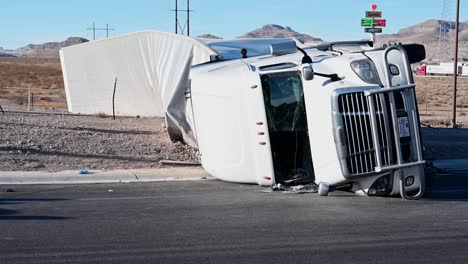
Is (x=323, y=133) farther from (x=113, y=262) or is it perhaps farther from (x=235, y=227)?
(x=113, y=262)

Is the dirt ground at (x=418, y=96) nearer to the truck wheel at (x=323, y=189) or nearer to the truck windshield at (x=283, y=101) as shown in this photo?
the truck windshield at (x=283, y=101)

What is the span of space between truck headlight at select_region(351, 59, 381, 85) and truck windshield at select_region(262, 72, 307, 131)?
1.09 meters

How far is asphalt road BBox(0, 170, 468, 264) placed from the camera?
26.5 feet

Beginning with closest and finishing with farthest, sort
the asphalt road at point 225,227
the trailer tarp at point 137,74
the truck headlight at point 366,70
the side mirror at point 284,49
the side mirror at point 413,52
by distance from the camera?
the asphalt road at point 225,227 → the truck headlight at point 366,70 → the side mirror at point 413,52 → the side mirror at point 284,49 → the trailer tarp at point 137,74

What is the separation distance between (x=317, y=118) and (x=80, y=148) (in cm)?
769

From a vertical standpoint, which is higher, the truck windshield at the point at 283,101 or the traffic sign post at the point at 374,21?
the traffic sign post at the point at 374,21

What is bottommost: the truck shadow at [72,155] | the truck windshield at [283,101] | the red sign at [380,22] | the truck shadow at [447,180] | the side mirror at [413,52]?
the truck shadow at [447,180]

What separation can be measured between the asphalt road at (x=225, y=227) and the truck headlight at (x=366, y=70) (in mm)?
1886

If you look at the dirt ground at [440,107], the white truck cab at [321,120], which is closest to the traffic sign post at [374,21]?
the dirt ground at [440,107]

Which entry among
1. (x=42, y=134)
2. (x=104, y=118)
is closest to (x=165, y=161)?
(x=42, y=134)

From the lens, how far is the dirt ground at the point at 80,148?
15945 millimetres

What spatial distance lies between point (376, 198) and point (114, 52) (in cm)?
1664

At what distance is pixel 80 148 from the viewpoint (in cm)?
1738

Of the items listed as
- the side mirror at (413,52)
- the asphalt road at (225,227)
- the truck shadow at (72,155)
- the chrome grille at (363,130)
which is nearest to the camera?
the asphalt road at (225,227)
